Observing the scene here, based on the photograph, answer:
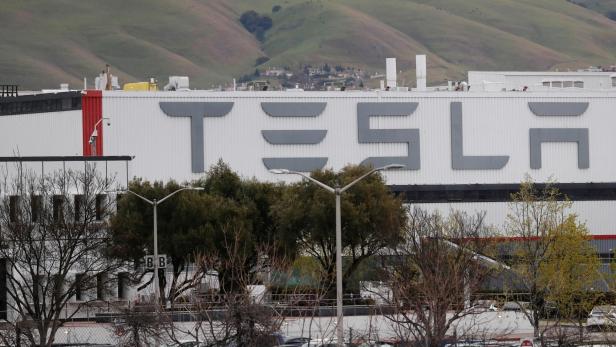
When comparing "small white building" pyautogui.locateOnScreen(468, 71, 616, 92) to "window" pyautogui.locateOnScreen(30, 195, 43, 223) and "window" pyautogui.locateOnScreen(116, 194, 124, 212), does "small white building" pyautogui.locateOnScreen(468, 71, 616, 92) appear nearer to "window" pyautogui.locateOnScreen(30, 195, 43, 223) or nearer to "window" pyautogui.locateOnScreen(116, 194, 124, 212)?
"window" pyautogui.locateOnScreen(116, 194, 124, 212)

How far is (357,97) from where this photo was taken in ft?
394

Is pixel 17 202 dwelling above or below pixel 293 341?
above

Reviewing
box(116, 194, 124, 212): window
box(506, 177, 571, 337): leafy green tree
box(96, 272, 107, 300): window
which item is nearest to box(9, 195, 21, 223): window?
box(96, 272, 107, 300): window

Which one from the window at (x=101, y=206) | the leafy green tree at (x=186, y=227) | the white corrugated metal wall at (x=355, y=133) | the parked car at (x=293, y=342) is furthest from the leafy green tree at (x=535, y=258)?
the white corrugated metal wall at (x=355, y=133)

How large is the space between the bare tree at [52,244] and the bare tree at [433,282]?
1212 centimetres

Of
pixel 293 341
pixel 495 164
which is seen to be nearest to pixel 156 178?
pixel 495 164

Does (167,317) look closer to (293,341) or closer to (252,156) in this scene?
(293,341)

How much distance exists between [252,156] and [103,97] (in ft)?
37.3

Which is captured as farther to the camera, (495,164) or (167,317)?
(495,164)

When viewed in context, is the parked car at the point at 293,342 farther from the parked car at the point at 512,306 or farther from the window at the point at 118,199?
the window at the point at 118,199

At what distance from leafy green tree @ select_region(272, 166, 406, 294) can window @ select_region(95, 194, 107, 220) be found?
1056 centimetres

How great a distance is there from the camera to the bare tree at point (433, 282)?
52.1m

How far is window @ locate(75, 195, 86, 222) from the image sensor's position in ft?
228

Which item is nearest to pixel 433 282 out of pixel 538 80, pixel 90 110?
pixel 90 110
